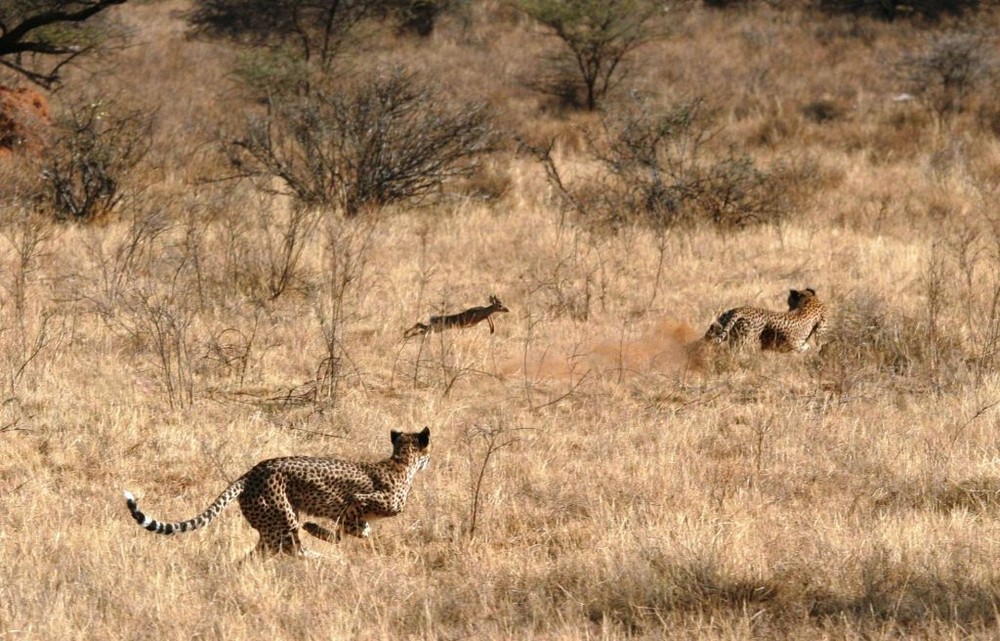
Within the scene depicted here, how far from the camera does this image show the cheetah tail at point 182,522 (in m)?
5.25

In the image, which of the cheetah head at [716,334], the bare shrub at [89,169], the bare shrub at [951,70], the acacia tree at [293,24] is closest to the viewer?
the cheetah head at [716,334]

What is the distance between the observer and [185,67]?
2734 centimetres

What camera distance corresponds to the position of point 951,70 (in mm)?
23391

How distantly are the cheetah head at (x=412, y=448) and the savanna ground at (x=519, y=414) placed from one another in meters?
0.35

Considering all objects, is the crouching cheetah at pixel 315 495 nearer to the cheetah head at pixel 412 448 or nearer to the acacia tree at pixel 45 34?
the cheetah head at pixel 412 448

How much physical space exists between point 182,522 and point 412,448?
1303 mm

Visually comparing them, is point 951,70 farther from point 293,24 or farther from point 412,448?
point 412,448

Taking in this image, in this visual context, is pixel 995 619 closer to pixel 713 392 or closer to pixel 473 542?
pixel 473 542

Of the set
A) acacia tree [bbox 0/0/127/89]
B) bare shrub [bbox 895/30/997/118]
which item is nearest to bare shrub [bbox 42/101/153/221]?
acacia tree [bbox 0/0/127/89]

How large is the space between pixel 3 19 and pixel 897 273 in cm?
1522

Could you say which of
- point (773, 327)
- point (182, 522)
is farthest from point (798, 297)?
point (182, 522)

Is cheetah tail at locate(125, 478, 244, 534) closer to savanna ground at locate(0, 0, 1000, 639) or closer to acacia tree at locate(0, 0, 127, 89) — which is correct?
savanna ground at locate(0, 0, 1000, 639)

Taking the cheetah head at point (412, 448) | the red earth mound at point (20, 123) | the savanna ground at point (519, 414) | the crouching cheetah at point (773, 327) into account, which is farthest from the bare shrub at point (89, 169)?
the cheetah head at point (412, 448)

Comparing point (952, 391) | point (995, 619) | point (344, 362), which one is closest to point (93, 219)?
point (344, 362)
